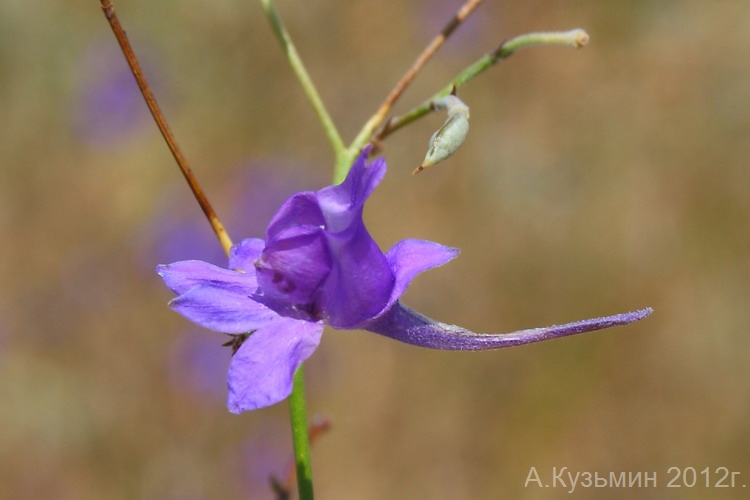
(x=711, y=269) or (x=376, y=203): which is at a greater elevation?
(x=376, y=203)

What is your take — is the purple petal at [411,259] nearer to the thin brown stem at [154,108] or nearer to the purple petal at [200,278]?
the purple petal at [200,278]

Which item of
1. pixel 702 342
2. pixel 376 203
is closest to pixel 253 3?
pixel 376 203

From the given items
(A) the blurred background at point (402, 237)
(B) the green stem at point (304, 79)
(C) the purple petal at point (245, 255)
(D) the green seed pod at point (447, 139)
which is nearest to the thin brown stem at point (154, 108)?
(C) the purple petal at point (245, 255)

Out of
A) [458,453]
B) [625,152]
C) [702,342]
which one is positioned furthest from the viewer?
[625,152]

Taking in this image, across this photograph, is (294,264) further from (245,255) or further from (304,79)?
(304,79)

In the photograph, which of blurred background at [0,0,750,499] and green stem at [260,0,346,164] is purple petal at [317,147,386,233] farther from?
blurred background at [0,0,750,499]

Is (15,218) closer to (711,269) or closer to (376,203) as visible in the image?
(376,203)

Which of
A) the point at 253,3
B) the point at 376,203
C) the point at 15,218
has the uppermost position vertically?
the point at 253,3

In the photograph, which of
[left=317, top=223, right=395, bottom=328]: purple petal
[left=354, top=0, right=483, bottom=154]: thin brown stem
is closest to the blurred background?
[left=354, top=0, right=483, bottom=154]: thin brown stem
